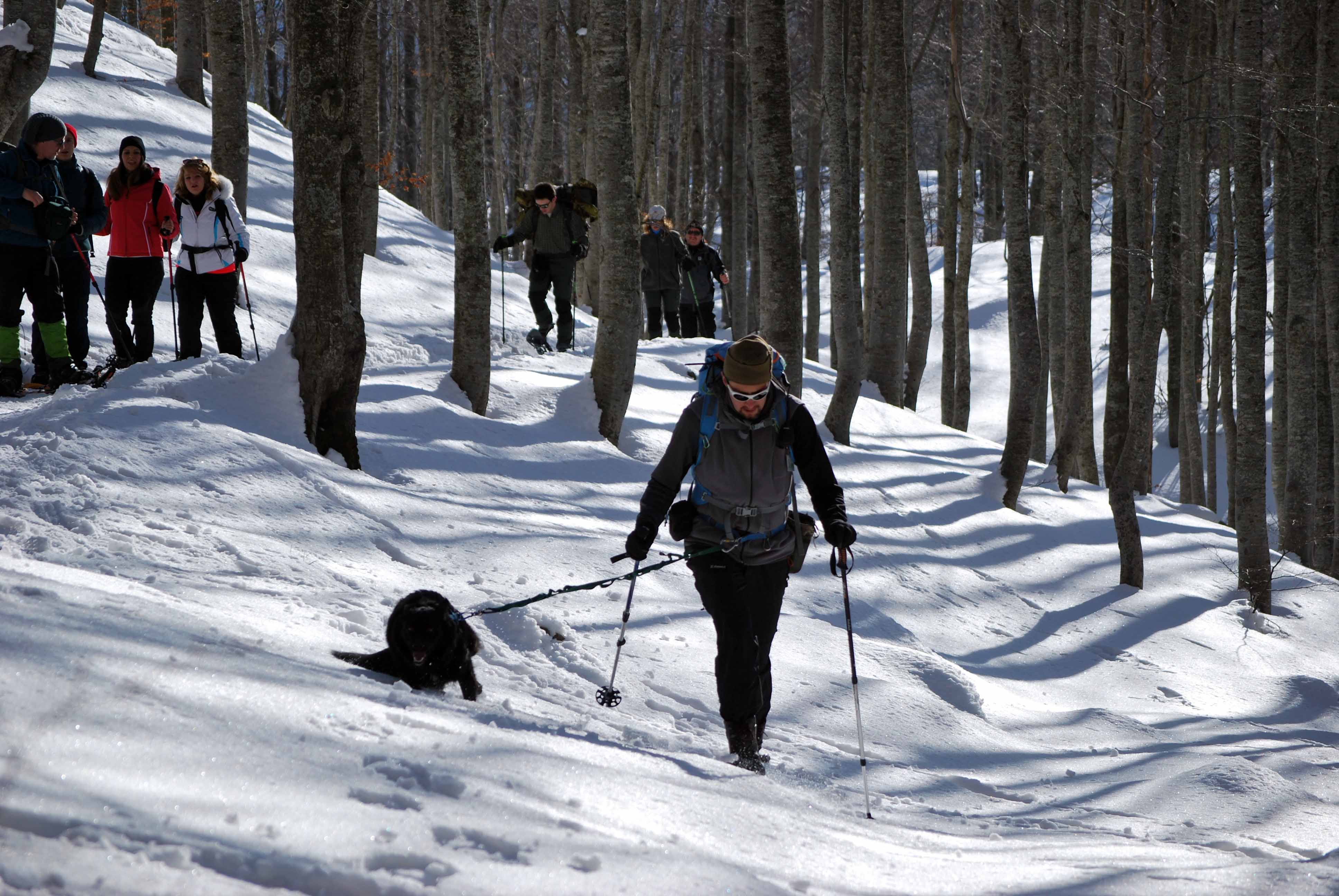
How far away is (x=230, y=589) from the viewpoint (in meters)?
4.98

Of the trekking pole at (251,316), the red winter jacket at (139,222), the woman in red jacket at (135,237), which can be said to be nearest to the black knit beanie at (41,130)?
the woman in red jacket at (135,237)

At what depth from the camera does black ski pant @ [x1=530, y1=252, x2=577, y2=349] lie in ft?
41.4

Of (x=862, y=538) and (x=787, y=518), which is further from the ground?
(x=787, y=518)

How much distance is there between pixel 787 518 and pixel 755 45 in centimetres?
633

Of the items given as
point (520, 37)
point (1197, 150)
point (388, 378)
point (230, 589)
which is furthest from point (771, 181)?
point (520, 37)

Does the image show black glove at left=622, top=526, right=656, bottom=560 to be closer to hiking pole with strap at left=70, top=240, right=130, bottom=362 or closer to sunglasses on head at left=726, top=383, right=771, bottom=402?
sunglasses on head at left=726, top=383, right=771, bottom=402

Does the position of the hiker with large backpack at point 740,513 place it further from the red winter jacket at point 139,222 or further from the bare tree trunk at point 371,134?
the bare tree trunk at point 371,134

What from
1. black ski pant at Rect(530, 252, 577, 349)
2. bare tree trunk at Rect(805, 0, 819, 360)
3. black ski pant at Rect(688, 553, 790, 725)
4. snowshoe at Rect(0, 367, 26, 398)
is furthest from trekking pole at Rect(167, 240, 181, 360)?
bare tree trunk at Rect(805, 0, 819, 360)

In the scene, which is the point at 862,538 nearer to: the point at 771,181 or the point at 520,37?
the point at 771,181

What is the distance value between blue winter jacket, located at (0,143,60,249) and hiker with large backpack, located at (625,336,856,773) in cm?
561

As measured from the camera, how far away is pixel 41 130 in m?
7.71

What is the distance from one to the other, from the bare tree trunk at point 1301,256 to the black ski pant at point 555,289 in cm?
756

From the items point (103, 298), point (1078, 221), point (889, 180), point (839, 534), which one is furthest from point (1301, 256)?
point (103, 298)

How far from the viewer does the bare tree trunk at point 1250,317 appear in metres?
11.1
